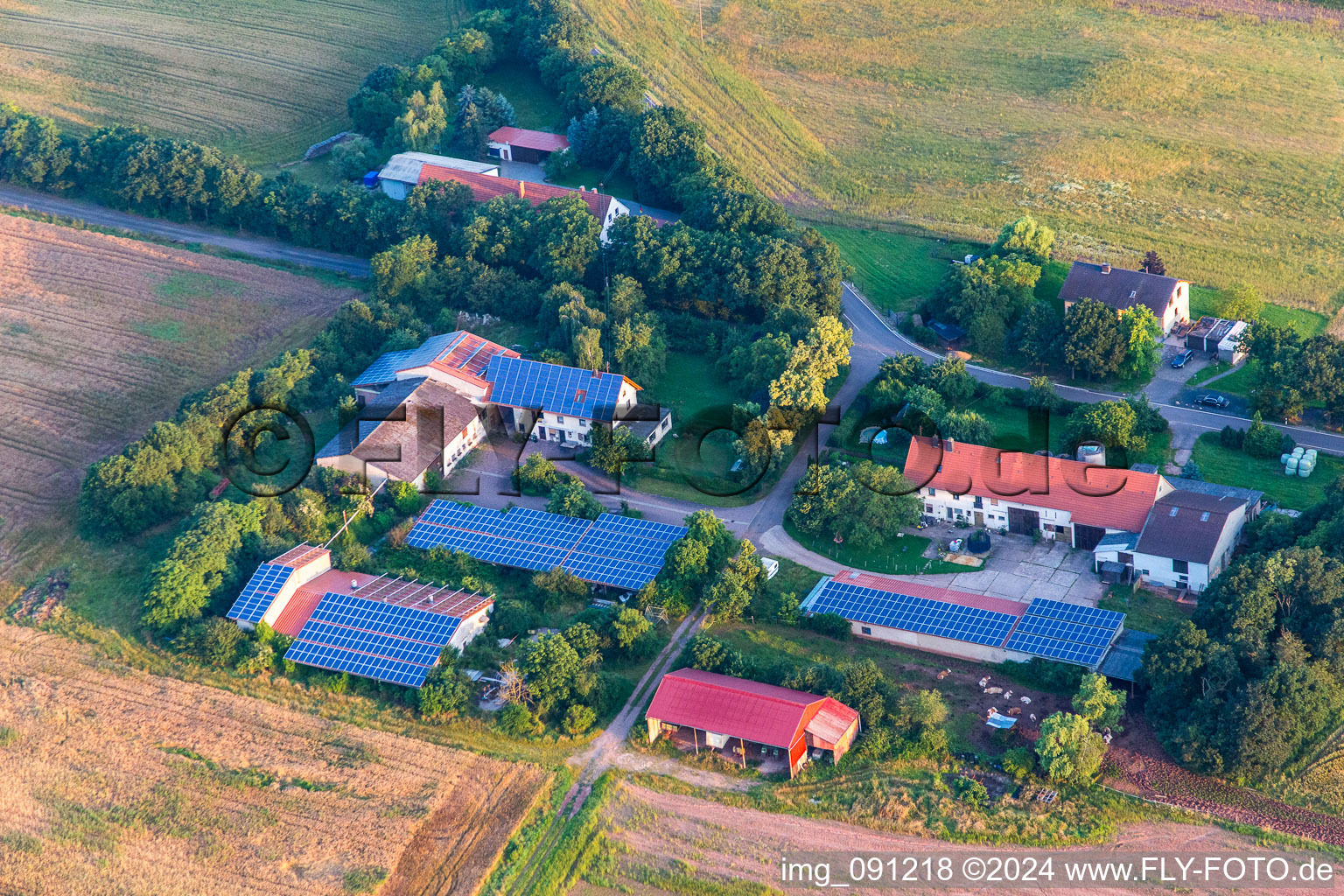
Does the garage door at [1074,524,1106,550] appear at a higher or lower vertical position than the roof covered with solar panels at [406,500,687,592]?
higher

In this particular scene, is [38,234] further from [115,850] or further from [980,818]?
[980,818]

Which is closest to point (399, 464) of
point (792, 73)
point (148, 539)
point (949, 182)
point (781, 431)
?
point (148, 539)

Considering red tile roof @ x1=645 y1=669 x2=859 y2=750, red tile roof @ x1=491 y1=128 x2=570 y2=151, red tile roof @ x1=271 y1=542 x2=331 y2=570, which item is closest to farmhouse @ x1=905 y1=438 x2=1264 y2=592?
red tile roof @ x1=645 y1=669 x2=859 y2=750

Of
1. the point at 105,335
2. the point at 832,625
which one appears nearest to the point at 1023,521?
the point at 832,625

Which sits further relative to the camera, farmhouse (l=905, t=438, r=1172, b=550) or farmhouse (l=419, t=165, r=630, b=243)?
farmhouse (l=419, t=165, r=630, b=243)

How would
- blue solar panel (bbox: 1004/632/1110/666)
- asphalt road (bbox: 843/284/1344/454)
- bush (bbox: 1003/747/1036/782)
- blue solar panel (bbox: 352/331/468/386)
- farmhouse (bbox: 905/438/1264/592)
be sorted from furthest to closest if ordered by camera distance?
blue solar panel (bbox: 352/331/468/386), asphalt road (bbox: 843/284/1344/454), farmhouse (bbox: 905/438/1264/592), blue solar panel (bbox: 1004/632/1110/666), bush (bbox: 1003/747/1036/782)

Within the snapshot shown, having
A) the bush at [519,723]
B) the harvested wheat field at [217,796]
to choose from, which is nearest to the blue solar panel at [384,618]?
the harvested wheat field at [217,796]

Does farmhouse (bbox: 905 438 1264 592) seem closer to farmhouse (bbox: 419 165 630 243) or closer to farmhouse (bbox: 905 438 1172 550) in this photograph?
farmhouse (bbox: 905 438 1172 550)

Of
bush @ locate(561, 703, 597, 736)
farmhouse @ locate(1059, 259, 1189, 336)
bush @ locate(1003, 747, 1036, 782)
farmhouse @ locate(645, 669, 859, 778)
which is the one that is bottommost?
bush @ locate(561, 703, 597, 736)
